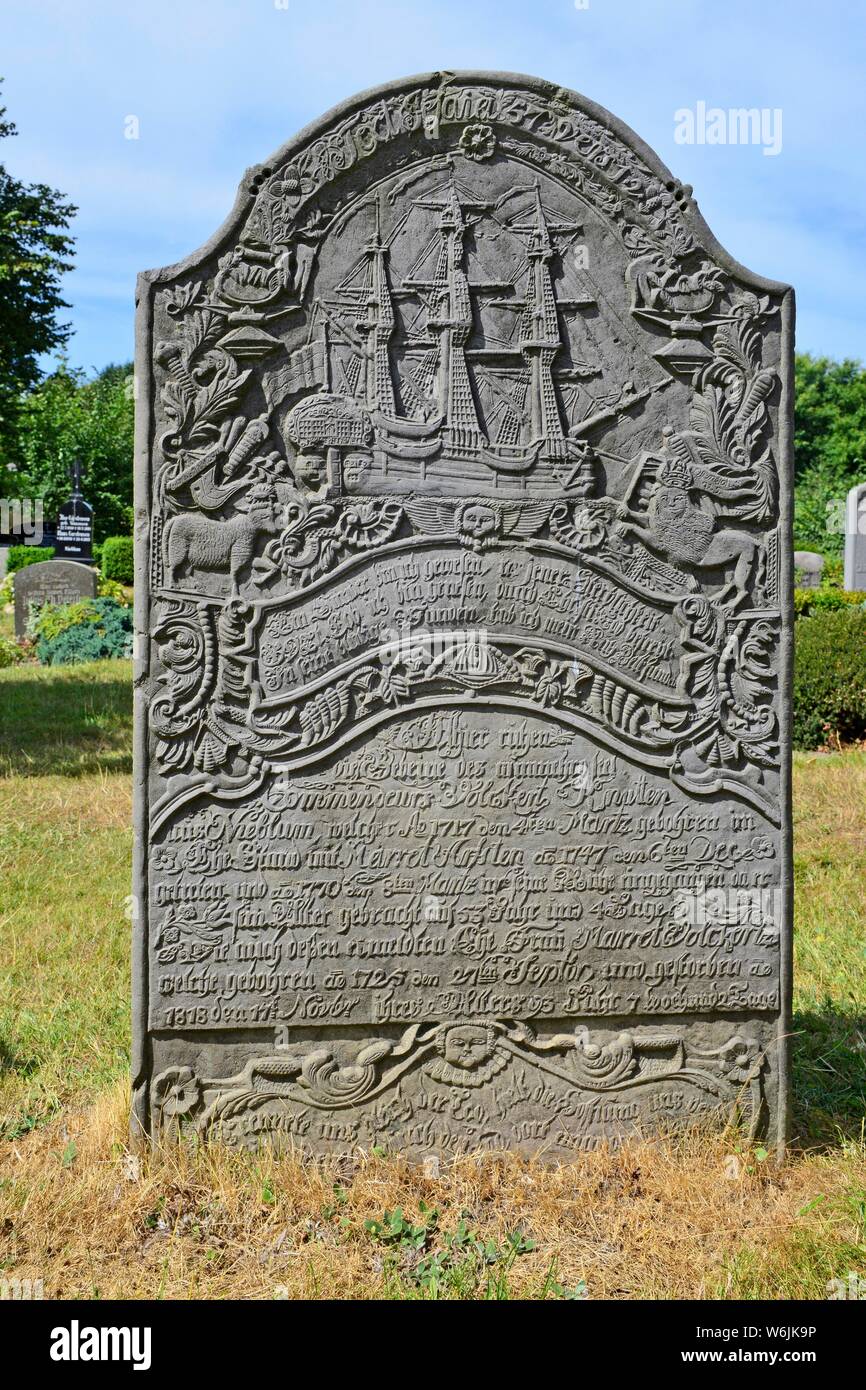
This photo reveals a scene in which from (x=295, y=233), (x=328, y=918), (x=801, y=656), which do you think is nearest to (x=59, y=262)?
(x=801, y=656)

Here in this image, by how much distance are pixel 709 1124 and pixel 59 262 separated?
15.0 m

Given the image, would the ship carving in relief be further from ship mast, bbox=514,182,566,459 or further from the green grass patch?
the green grass patch

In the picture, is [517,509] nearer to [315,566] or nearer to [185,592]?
Answer: [315,566]

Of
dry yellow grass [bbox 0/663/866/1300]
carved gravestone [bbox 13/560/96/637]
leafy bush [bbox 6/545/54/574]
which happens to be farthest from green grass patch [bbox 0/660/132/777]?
leafy bush [bbox 6/545/54/574]

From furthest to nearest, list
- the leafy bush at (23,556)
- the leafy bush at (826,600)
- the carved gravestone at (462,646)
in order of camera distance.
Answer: the leafy bush at (23,556)
the leafy bush at (826,600)
the carved gravestone at (462,646)

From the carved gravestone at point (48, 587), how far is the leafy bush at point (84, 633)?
55.2 inches

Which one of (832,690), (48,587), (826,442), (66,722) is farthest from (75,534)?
(826,442)

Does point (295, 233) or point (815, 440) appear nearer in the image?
point (295, 233)

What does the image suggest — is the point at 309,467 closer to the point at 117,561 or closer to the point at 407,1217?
the point at 407,1217

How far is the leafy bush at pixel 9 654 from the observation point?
52.3ft

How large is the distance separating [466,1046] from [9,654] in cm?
1409

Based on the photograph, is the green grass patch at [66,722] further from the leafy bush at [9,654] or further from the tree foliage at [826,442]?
the tree foliage at [826,442]

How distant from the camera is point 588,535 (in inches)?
151

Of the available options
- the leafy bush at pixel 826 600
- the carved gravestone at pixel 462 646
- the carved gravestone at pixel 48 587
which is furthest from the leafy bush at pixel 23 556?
the carved gravestone at pixel 462 646
